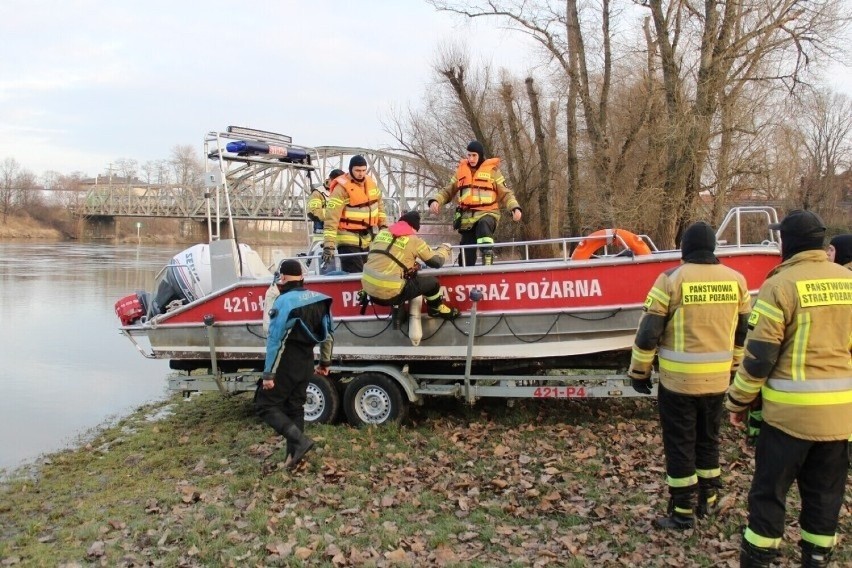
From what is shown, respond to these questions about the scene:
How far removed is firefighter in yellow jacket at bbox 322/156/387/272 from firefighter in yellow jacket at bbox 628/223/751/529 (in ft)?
12.3

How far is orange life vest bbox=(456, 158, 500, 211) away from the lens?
7.50 meters

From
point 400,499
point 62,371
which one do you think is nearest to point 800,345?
point 400,499

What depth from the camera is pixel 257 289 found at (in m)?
7.34

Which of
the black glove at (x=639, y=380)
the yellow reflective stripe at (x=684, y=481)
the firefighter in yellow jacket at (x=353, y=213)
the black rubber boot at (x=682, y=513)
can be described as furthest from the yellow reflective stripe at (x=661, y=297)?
the firefighter in yellow jacket at (x=353, y=213)

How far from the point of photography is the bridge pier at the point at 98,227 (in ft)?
297

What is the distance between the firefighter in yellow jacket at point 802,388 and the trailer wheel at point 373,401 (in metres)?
3.99

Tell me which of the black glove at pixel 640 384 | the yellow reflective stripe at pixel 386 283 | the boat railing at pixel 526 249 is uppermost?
the boat railing at pixel 526 249

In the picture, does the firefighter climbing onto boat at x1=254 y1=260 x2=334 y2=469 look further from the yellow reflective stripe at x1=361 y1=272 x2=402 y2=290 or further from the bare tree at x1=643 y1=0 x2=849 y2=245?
the bare tree at x1=643 y1=0 x2=849 y2=245

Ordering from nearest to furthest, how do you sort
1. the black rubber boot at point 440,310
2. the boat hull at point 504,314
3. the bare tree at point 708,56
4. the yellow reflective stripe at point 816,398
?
the yellow reflective stripe at point 816,398
the boat hull at point 504,314
the black rubber boot at point 440,310
the bare tree at point 708,56

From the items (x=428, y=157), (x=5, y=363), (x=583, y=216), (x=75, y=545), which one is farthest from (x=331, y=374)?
(x=428, y=157)

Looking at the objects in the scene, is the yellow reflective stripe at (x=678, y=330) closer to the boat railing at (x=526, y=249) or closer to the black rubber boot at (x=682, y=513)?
the black rubber boot at (x=682, y=513)

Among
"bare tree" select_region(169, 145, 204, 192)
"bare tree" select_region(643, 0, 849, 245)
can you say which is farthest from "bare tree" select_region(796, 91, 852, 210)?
"bare tree" select_region(169, 145, 204, 192)

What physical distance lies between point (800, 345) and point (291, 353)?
3.95 m

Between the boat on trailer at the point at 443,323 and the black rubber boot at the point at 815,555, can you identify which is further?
the boat on trailer at the point at 443,323
